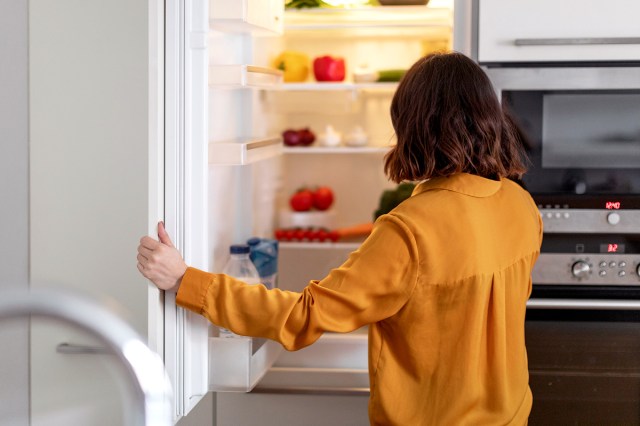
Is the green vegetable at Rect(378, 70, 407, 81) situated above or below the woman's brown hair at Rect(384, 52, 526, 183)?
above

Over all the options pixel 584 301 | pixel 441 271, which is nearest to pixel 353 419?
pixel 584 301

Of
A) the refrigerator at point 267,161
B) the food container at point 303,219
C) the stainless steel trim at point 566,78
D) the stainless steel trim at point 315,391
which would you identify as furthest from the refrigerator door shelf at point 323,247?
the stainless steel trim at point 566,78

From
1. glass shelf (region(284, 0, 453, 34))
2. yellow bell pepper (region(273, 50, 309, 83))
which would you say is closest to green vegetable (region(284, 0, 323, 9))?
glass shelf (region(284, 0, 453, 34))

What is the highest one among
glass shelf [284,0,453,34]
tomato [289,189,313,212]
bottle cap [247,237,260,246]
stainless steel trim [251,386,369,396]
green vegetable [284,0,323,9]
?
green vegetable [284,0,323,9]

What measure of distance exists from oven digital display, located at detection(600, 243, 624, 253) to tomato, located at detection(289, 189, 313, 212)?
108 centimetres

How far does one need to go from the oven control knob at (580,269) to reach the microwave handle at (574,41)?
0.49 m

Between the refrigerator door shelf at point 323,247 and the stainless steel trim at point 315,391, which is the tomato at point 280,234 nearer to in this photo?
the refrigerator door shelf at point 323,247

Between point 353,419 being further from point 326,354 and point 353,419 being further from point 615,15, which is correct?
point 615,15

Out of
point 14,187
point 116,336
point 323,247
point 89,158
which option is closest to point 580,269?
point 323,247

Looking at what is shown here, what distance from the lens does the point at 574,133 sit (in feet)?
7.38

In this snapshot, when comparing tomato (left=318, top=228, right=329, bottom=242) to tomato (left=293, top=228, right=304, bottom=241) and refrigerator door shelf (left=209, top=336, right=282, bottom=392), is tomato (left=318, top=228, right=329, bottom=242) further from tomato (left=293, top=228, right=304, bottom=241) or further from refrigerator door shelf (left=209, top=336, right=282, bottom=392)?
refrigerator door shelf (left=209, top=336, right=282, bottom=392)

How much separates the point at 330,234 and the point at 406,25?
65cm

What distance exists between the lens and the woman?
166 centimetres

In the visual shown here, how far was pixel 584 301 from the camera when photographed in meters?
2.24
